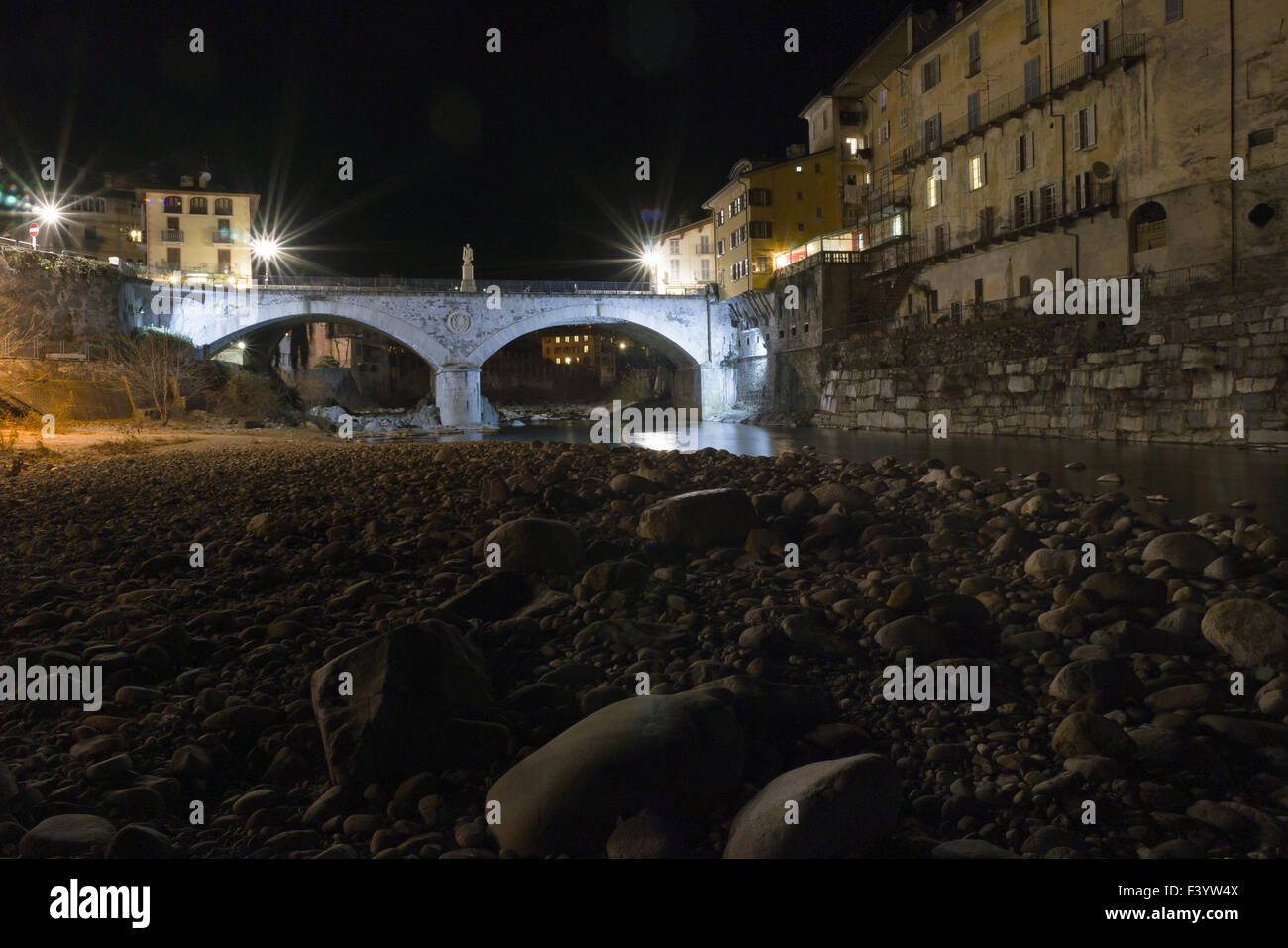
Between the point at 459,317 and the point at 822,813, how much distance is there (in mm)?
59168

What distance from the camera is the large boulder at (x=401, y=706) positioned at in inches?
176

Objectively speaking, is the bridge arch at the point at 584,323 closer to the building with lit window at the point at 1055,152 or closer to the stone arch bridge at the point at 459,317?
the stone arch bridge at the point at 459,317

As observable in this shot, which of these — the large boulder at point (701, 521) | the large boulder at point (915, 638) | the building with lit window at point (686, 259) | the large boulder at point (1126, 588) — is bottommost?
the large boulder at point (915, 638)

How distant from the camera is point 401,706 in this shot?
4.66 metres

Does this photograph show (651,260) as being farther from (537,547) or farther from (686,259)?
(537,547)

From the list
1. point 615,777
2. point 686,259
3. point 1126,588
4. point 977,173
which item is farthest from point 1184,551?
point 686,259

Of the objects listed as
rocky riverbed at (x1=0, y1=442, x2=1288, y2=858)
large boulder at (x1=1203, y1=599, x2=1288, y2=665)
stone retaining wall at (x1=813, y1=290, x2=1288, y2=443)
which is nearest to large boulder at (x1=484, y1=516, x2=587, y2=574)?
rocky riverbed at (x1=0, y1=442, x2=1288, y2=858)

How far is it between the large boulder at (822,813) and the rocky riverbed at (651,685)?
0.02 metres

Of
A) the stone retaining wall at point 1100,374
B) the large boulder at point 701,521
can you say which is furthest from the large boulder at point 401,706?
the stone retaining wall at point 1100,374

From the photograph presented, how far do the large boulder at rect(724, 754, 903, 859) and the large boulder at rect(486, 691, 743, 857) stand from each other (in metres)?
0.27
